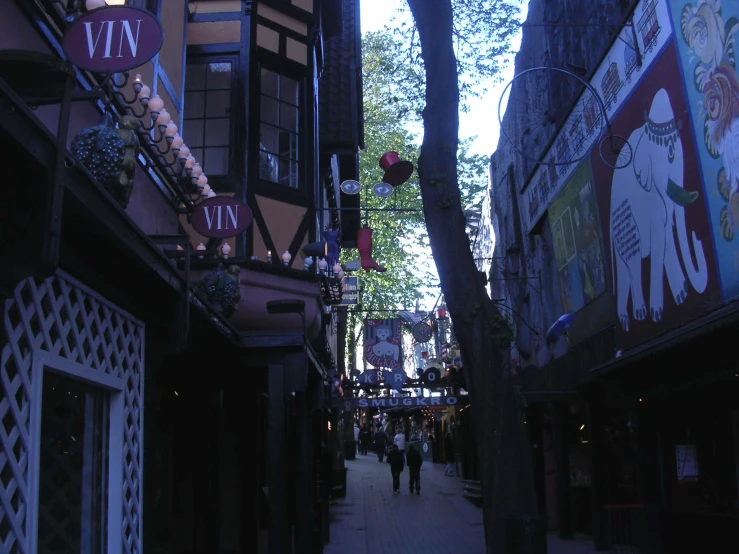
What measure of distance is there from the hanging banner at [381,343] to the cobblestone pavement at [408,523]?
4046mm

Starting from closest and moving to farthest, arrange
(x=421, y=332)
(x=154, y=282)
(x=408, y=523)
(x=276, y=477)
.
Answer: (x=154, y=282)
(x=276, y=477)
(x=408, y=523)
(x=421, y=332)

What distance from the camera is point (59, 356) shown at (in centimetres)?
484

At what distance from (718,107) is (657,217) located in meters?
2.28

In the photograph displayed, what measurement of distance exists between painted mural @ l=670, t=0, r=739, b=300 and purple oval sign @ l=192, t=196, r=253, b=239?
5268mm

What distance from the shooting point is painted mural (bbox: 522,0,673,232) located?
33.9ft

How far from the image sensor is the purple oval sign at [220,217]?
8.96m

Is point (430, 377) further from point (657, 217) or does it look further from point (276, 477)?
point (276, 477)

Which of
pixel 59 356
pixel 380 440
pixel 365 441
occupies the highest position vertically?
pixel 59 356

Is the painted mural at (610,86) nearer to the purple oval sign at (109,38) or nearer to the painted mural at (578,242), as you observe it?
the painted mural at (578,242)

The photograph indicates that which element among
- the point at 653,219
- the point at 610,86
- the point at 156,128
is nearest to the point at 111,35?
the point at 156,128

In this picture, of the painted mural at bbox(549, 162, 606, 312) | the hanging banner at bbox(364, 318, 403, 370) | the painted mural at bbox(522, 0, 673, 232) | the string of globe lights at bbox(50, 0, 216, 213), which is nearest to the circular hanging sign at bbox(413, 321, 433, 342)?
the hanging banner at bbox(364, 318, 403, 370)

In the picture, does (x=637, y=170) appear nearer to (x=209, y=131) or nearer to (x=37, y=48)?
(x=209, y=131)

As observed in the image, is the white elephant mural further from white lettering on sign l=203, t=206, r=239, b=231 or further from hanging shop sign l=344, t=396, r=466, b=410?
hanging shop sign l=344, t=396, r=466, b=410

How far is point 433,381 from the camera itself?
996 inches
